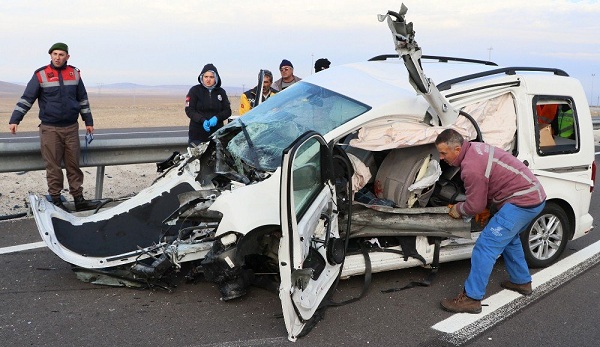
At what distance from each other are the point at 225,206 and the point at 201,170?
1.52m

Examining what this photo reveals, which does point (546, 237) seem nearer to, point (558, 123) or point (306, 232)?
point (558, 123)

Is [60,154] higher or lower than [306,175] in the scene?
lower

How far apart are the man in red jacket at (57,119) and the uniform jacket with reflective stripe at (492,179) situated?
4.47 m

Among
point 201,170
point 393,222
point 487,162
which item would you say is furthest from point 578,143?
point 201,170

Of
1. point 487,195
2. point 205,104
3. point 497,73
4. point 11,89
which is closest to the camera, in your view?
point 487,195

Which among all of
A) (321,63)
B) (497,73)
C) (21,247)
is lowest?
(21,247)

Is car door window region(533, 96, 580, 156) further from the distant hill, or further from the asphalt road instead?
the distant hill

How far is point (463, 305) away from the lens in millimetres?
4980

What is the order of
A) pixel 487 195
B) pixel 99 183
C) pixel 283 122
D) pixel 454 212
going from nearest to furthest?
pixel 487 195 → pixel 454 212 → pixel 283 122 → pixel 99 183

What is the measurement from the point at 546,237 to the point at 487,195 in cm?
140

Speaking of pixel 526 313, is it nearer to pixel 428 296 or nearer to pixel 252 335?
pixel 428 296

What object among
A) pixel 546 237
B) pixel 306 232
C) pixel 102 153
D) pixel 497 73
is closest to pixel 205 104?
pixel 102 153

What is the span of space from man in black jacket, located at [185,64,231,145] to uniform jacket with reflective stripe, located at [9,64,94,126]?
1435 millimetres

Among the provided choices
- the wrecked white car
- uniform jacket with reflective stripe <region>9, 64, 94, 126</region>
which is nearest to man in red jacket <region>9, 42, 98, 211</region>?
uniform jacket with reflective stripe <region>9, 64, 94, 126</region>
